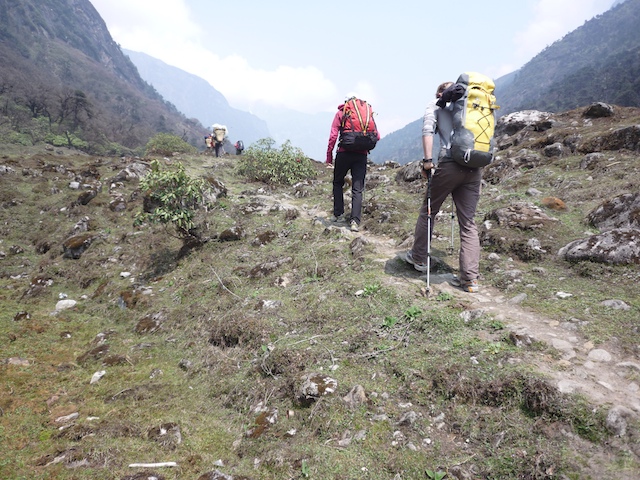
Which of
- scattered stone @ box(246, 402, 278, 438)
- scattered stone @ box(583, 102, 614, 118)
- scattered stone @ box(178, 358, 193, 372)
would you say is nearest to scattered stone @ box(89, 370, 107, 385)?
scattered stone @ box(178, 358, 193, 372)

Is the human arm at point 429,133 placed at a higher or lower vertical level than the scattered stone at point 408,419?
higher

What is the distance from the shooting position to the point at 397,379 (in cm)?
350

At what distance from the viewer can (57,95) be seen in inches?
2886

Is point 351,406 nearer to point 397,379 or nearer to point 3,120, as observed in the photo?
point 397,379

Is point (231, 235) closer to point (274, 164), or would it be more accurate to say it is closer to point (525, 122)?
point (274, 164)

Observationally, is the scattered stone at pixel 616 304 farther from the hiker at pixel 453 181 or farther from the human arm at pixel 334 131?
the human arm at pixel 334 131

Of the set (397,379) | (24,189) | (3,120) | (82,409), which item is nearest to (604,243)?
(397,379)

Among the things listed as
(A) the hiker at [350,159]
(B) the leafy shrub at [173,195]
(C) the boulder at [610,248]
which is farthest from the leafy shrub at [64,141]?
(C) the boulder at [610,248]

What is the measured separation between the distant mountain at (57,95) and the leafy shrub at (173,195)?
53.4 m

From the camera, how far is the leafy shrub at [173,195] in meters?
7.98

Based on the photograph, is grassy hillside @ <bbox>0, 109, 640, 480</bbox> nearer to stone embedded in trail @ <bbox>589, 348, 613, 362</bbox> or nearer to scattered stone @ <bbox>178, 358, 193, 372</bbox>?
scattered stone @ <bbox>178, 358, 193, 372</bbox>

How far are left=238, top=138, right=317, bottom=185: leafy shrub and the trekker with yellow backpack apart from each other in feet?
35.2

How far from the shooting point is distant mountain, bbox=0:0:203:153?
6027 cm

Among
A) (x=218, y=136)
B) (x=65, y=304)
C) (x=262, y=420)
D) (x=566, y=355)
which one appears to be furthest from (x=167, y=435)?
(x=218, y=136)
